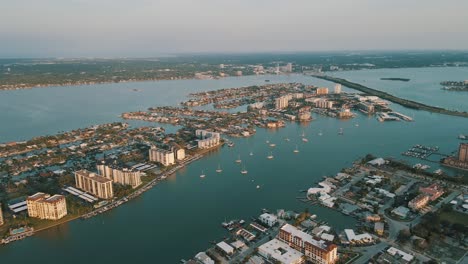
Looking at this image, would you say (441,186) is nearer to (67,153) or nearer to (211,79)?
(67,153)

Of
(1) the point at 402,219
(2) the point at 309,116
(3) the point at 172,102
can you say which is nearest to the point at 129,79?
(3) the point at 172,102

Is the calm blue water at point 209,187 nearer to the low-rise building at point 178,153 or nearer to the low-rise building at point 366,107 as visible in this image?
the low-rise building at point 178,153

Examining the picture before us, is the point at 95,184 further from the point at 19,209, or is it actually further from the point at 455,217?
the point at 455,217

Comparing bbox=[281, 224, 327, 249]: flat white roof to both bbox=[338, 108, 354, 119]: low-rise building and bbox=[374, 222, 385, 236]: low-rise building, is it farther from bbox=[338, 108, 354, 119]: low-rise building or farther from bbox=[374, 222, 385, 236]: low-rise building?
bbox=[338, 108, 354, 119]: low-rise building

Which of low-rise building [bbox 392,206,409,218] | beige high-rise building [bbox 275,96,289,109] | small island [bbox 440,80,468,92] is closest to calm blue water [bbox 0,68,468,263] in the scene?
low-rise building [bbox 392,206,409,218]

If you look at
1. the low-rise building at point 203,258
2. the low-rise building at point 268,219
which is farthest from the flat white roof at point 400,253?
the low-rise building at point 203,258

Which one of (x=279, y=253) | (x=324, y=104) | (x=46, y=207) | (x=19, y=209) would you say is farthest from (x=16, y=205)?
(x=324, y=104)
